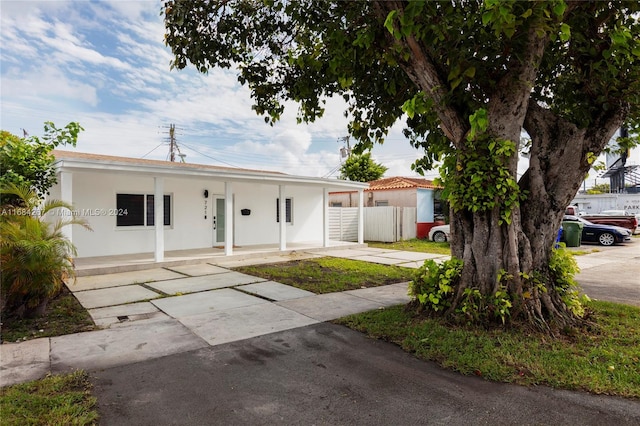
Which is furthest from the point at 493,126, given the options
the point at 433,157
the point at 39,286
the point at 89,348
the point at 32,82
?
the point at 32,82

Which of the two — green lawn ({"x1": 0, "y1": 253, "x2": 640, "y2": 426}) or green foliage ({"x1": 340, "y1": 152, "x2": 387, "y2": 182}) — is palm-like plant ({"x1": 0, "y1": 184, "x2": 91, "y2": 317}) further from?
green foliage ({"x1": 340, "y1": 152, "x2": 387, "y2": 182})

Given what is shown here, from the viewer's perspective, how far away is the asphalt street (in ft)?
9.03

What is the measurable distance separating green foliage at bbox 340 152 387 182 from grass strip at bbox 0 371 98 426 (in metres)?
23.9

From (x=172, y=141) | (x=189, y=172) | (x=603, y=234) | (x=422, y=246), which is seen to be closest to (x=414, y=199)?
(x=422, y=246)

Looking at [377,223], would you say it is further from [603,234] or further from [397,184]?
[603,234]

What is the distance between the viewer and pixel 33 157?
25.8ft

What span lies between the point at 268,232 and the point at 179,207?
3.92m

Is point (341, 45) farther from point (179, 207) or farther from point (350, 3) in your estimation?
point (179, 207)

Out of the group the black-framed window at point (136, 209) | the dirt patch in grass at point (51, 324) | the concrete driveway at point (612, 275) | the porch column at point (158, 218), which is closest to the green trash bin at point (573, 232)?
the concrete driveway at point (612, 275)

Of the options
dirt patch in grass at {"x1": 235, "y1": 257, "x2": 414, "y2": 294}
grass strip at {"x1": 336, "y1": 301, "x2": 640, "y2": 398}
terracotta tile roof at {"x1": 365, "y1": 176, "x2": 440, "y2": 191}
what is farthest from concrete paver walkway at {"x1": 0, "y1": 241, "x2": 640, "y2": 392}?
terracotta tile roof at {"x1": 365, "y1": 176, "x2": 440, "y2": 191}

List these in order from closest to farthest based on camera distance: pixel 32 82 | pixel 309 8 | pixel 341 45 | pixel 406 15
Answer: pixel 406 15, pixel 341 45, pixel 309 8, pixel 32 82

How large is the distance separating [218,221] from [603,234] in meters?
16.7

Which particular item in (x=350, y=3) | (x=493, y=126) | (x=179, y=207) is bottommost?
(x=179, y=207)

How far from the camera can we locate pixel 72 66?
26.9ft
